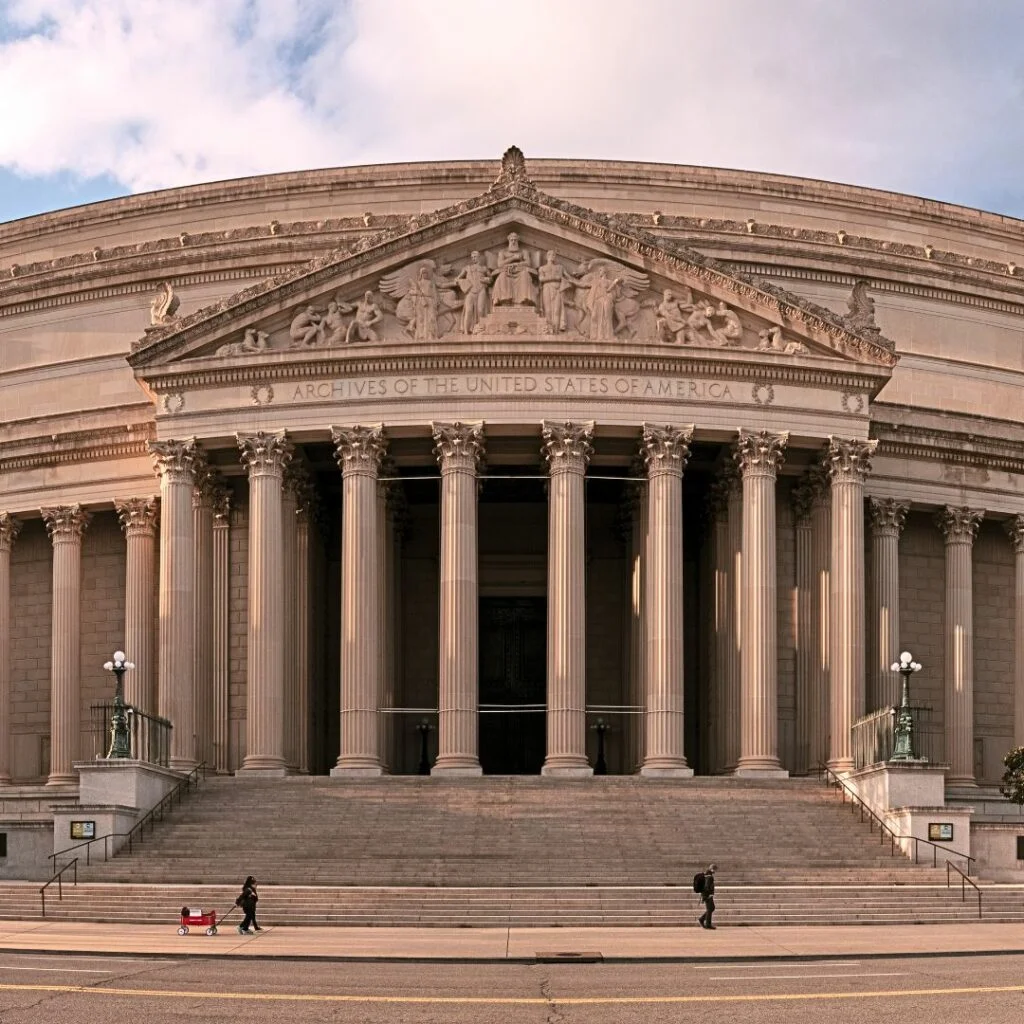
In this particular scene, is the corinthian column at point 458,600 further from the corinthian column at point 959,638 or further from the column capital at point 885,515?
the corinthian column at point 959,638

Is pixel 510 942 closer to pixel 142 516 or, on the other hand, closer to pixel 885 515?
pixel 885 515

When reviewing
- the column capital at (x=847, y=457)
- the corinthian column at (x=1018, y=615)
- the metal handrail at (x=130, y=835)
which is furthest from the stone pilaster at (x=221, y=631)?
the corinthian column at (x=1018, y=615)

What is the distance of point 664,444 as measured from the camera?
6531cm

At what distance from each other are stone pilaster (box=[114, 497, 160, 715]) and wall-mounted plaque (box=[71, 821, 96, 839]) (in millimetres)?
16184

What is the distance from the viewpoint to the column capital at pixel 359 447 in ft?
215

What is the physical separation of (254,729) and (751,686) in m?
16.5

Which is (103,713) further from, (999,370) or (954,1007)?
(954,1007)

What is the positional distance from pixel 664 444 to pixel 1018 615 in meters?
18.2

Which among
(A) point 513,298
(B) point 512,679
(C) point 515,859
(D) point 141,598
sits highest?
(A) point 513,298

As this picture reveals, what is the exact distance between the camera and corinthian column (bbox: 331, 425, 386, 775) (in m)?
A: 64.0

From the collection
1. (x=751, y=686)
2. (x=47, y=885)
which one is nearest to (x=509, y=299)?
(x=751, y=686)

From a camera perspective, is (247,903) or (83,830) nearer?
(247,903)

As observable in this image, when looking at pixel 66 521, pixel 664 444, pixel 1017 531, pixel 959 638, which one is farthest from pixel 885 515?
pixel 66 521

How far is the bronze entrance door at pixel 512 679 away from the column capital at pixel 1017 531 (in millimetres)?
18297
